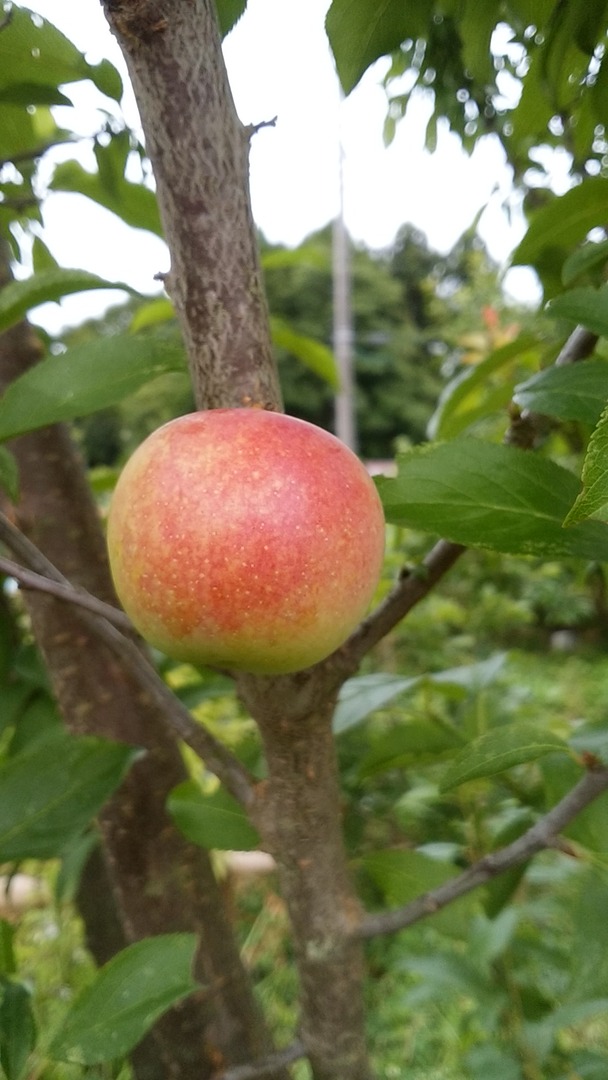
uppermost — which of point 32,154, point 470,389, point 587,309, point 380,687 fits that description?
point 32,154

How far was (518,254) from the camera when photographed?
1.67 ft

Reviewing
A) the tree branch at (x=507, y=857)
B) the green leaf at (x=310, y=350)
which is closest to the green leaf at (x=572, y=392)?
the tree branch at (x=507, y=857)

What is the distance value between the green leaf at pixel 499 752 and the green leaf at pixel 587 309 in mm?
238

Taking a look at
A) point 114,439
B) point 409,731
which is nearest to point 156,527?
point 409,731

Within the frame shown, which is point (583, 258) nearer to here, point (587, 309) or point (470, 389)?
point (587, 309)

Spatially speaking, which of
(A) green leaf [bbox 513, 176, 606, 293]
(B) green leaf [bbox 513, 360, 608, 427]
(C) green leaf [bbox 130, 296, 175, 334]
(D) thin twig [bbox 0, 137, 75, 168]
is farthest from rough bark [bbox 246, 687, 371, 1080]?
(C) green leaf [bbox 130, 296, 175, 334]

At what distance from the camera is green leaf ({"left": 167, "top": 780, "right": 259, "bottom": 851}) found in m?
0.57

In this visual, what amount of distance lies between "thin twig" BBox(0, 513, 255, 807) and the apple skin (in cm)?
8

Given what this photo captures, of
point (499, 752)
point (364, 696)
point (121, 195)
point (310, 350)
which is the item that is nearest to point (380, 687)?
point (364, 696)

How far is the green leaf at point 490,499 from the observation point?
16.8 inches

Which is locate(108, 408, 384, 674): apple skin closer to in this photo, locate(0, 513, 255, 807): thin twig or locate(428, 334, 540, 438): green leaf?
locate(0, 513, 255, 807): thin twig

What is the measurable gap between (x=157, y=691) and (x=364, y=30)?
15.6 inches

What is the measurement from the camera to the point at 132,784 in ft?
2.45

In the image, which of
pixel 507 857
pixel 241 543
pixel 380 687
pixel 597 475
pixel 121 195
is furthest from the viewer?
pixel 380 687
